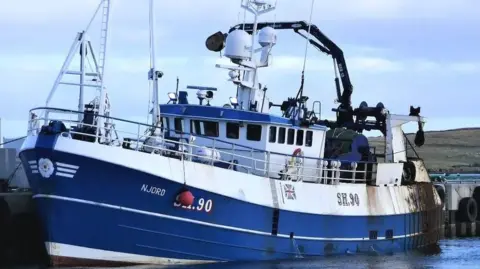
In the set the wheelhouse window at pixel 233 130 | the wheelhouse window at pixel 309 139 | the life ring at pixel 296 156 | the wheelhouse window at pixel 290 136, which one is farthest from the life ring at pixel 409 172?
the wheelhouse window at pixel 233 130

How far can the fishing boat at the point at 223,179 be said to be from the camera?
25828 millimetres

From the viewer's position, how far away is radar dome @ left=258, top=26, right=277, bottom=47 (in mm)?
32125

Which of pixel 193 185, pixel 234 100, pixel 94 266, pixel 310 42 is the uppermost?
pixel 310 42

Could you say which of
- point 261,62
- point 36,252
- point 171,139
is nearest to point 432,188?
point 261,62

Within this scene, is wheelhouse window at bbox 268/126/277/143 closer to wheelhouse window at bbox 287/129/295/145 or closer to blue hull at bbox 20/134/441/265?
wheelhouse window at bbox 287/129/295/145

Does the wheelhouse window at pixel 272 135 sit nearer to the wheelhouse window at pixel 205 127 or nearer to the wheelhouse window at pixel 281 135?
the wheelhouse window at pixel 281 135

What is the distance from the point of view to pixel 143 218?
2625cm

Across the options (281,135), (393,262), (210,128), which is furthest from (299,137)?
(393,262)

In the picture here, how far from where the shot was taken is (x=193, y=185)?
2683 centimetres

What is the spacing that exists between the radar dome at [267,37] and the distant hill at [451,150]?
38.3 metres

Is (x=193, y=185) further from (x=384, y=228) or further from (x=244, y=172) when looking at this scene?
(x=384, y=228)

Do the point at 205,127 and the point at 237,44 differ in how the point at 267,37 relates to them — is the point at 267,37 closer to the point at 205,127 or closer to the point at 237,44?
the point at 237,44

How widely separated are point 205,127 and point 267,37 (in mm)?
3377

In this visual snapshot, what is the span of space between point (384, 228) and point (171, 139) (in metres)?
8.38
